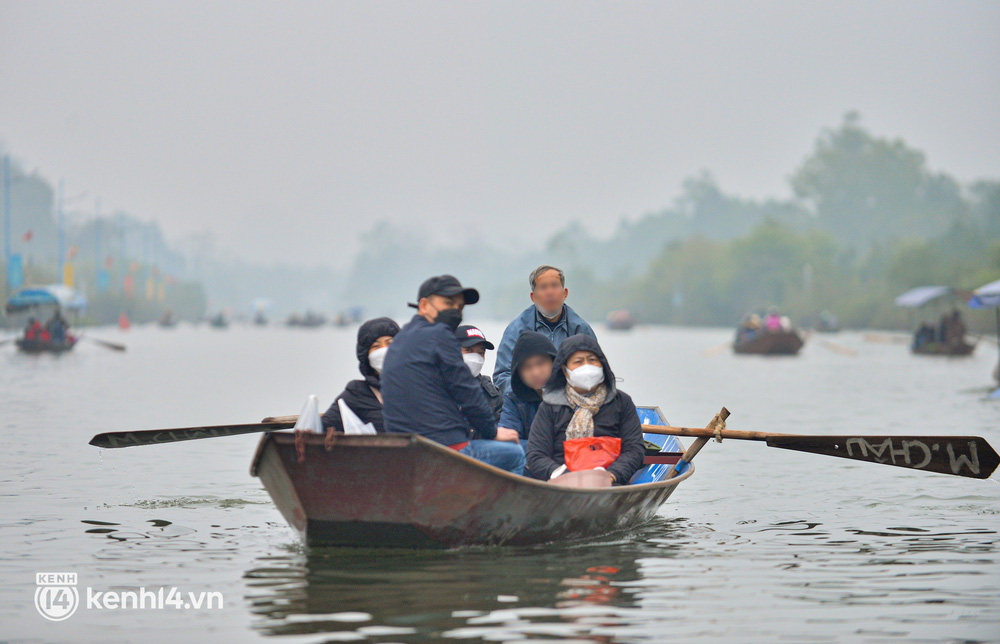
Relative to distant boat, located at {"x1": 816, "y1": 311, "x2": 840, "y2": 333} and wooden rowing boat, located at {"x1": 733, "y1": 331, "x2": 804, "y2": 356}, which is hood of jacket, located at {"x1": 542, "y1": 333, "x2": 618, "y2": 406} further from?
distant boat, located at {"x1": 816, "y1": 311, "x2": 840, "y2": 333}

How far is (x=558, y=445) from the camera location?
8.27m

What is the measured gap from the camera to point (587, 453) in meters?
8.12

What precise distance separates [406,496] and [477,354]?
1.72m

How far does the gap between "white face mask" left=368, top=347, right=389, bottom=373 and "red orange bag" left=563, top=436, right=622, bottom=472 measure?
4.49 feet

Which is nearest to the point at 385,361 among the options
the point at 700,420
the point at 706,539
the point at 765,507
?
the point at 706,539

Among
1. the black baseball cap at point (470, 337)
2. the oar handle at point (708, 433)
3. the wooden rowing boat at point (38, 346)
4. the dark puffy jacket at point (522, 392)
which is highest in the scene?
the wooden rowing boat at point (38, 346)

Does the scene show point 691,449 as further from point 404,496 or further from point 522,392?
point 404,496

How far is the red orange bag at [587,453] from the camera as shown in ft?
26.6

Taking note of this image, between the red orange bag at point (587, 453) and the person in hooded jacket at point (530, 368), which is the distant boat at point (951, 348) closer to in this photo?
the person in hooded jacket at point (530, 368)

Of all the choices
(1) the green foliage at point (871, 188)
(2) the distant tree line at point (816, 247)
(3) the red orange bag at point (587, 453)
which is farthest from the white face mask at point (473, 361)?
(1) the green foliage at point (871, 188)

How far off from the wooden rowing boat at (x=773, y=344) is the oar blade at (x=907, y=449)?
31.0 m

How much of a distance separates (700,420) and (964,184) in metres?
112

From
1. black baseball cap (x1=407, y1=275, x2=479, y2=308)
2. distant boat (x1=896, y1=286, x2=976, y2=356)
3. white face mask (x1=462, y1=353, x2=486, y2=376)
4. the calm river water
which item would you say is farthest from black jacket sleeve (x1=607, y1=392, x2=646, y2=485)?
distant boat (x1=896, y1=286, x2=976, y2=356)

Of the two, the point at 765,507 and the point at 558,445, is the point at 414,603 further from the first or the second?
the point at 765,507
